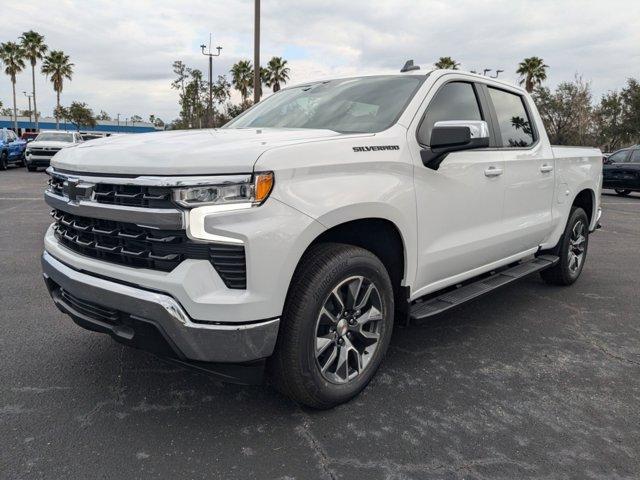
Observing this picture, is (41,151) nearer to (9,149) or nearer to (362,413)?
(9,149)

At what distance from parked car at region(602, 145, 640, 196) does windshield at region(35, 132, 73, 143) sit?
69.3 feet

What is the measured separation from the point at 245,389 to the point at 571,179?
3.77 m

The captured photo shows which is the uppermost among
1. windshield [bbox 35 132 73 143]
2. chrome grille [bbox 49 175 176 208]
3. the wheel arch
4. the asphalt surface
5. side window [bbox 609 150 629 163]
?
windshield [bbox 35 132 73 143]

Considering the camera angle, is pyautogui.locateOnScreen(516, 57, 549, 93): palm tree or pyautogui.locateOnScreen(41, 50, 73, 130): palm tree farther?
pyautogui.locateOnScreen(41, 50, 73, 130): palm tree

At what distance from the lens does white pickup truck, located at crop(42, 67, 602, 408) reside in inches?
90.0

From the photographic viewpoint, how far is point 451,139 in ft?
9.76

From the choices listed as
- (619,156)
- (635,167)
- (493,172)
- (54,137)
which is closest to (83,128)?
(54,137)

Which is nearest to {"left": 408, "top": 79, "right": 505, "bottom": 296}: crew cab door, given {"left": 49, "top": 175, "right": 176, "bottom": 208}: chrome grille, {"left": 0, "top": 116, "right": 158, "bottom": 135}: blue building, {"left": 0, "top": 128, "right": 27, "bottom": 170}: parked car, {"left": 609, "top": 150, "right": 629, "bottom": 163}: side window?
{"left": 49, "top": 175, "right": 176, "bottom": 208}: chrome grille

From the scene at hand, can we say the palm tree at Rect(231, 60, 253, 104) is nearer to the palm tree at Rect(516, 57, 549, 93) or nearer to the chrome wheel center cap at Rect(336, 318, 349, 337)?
the palm tree at Rect(516, 57, 549, 93)

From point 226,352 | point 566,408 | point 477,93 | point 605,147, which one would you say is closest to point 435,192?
point 477,93

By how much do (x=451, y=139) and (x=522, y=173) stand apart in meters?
1.47

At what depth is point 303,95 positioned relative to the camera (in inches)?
158

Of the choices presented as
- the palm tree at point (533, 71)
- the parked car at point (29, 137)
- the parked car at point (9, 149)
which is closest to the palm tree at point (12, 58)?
the parked car at point (29, 137)

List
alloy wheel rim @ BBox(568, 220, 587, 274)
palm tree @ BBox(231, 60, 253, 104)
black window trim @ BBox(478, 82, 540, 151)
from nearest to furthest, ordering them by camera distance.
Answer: black window trim @ BBox(478, 82, 540, 151) → alloy wheel rim @ BBox(568, 220, 587, 274) → palm tree @ BBox(231, 60, 253, 104)
